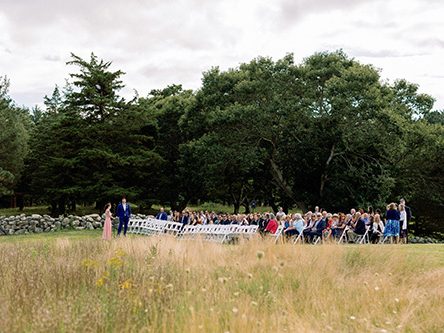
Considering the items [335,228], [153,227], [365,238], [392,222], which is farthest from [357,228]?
[153,227]

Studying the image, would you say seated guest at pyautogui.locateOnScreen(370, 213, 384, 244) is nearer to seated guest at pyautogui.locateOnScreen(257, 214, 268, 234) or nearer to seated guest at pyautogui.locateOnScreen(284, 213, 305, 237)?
seated guest at pyautogui.locateOnScreen(284, 213, 305, 237)

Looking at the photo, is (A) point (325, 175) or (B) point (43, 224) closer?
(B) point (43, 224)

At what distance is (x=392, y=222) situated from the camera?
52.3 feet

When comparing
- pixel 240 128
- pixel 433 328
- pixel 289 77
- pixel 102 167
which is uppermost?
pixel 289 77

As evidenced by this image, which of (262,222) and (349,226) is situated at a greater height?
(349,226)

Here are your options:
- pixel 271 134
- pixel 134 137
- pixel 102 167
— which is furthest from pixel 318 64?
pixel 102 167

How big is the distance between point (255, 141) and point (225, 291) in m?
23.3

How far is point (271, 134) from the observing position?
2967 cm

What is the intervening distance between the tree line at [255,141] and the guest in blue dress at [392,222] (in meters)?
11.4

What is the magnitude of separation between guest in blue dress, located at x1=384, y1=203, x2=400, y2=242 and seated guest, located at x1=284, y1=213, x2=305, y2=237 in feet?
8.41

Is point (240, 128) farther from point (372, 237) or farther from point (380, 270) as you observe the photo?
point (380, 270)

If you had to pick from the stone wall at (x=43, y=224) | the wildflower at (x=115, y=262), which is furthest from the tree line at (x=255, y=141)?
the wildflower at (x=115, y=262)

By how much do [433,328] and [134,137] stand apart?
1138 inches

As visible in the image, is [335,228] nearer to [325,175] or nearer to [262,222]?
[262,222]
